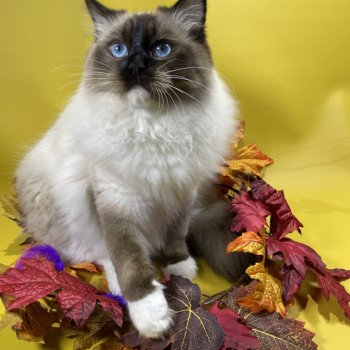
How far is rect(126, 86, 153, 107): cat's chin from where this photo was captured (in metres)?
1.07

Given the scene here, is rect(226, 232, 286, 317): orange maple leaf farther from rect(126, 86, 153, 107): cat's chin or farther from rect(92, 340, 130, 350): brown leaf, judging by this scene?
rect(126, 86, 153, 107): cat's chin

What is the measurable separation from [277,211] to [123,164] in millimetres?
515

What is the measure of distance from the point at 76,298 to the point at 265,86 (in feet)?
4.28

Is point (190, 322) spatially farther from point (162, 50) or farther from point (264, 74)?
point (264, 74)

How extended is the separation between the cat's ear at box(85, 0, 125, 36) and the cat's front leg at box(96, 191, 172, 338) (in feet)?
1.57

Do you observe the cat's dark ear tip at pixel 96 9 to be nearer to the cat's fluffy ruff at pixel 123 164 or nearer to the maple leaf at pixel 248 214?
the cat's fluffy ruff at pixel 123 164

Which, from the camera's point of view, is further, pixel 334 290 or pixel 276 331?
pixel 334 290

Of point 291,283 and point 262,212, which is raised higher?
point 262,212

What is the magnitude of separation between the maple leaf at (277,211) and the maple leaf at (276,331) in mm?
275

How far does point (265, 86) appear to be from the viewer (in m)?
2.02

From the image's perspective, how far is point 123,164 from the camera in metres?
1.16

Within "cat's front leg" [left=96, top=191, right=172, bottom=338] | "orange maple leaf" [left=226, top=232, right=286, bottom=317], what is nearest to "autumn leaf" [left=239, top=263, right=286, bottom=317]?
"orange maple leaf" [left=226, top=232, right=286, bottom=317]

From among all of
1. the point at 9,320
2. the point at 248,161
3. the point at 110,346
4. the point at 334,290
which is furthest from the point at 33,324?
the point at 248,161

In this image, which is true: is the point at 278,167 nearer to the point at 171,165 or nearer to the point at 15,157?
the point at 171,165
